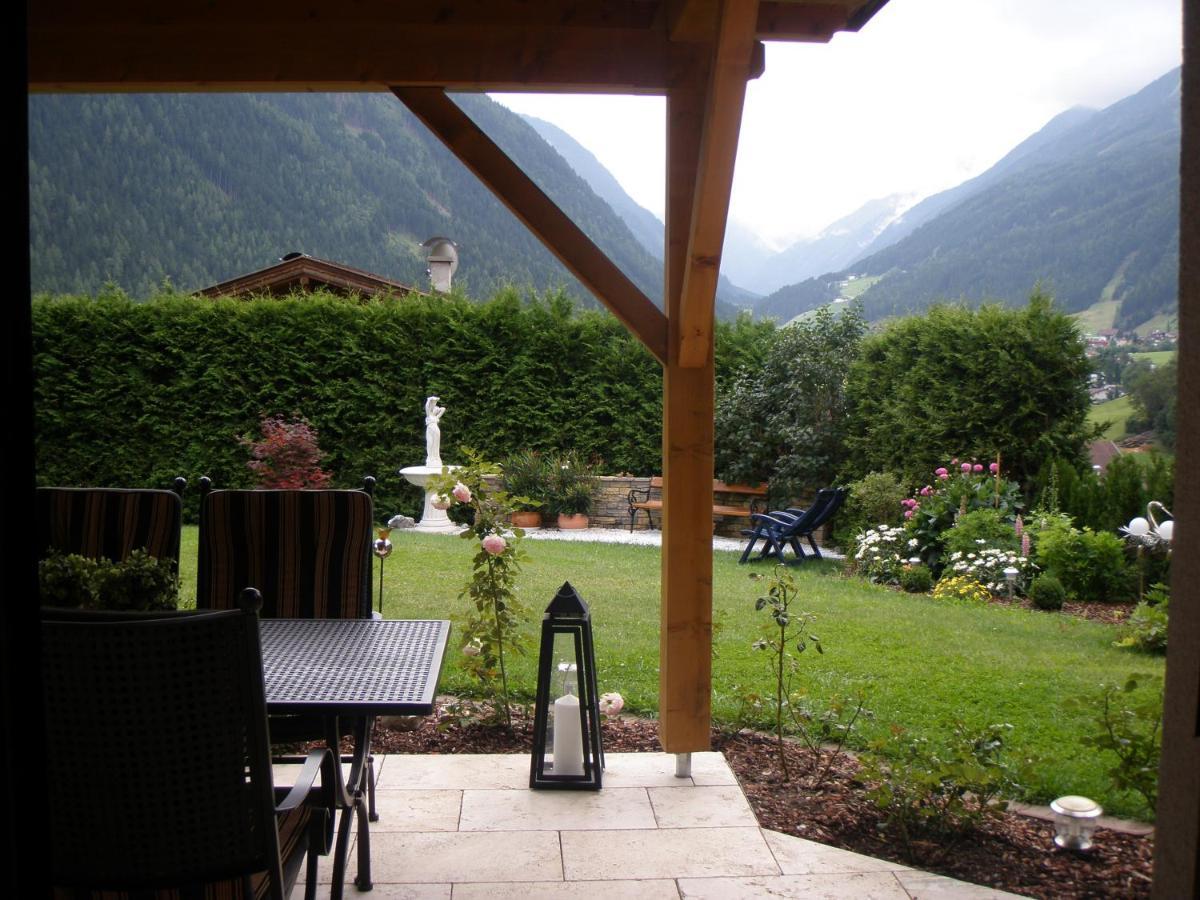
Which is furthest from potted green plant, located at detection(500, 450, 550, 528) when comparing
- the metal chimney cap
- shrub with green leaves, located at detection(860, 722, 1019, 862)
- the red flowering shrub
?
shrub with green leaves, located at detection(860, 722, 1019, 862)

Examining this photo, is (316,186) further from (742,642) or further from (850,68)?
(742,642)

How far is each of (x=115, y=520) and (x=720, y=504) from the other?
24.3 ft

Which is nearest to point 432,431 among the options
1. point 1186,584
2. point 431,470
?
point 431,470

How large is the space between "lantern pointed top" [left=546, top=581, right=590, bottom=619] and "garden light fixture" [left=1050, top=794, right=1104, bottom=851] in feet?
5.03

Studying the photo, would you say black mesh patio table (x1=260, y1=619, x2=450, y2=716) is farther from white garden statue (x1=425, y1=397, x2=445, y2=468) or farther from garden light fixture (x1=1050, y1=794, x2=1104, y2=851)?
white garden statue (x1=425, y1=397, x2=445, y2=468)

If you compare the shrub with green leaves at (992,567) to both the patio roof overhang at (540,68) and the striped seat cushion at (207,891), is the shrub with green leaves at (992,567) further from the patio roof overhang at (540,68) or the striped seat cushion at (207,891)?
the striped seat cushion at (207,891)

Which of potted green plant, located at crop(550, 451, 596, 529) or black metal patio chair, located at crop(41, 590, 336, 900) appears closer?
black metal patio chair, located at crop(41, 590, 336, 900)

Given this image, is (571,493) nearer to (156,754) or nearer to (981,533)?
(981,533)

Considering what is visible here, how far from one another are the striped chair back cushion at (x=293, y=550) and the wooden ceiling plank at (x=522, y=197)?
1.02 metres

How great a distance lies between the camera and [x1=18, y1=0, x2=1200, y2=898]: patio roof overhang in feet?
10.7

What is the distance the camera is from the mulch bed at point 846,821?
2760mm

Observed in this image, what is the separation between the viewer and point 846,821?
3162mm

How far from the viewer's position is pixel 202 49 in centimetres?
332

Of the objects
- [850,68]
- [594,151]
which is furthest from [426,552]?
[594,151]
